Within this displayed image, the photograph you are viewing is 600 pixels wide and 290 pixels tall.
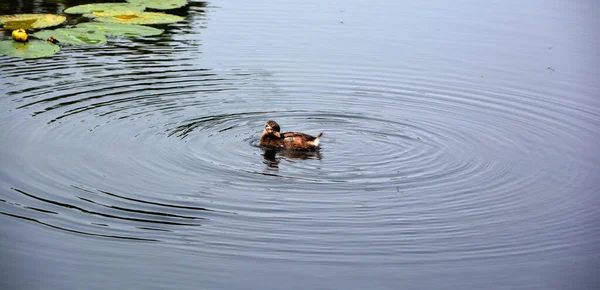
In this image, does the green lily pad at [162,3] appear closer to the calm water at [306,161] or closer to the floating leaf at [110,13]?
the floating leaf at [110,13]

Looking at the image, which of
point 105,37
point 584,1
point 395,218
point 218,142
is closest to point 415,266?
point 395,218

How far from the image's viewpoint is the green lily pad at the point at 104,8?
Answer: 19078 mm

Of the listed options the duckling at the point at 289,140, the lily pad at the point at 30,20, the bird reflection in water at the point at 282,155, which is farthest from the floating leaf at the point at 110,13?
the bird reflection in water at the point at 282,155

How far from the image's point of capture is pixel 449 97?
47.6 ft

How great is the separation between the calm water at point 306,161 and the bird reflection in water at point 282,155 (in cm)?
10

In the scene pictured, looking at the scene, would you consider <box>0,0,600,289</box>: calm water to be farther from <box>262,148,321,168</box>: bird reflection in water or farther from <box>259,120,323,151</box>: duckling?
<box>259,120,323,151</box>: duckling

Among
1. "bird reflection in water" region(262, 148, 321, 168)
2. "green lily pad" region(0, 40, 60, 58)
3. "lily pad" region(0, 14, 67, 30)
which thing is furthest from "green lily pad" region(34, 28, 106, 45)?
→ "bird reflection in water" region(262, 148, 321, 168)

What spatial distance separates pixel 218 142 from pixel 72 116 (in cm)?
238

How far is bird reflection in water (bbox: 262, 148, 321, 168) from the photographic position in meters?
11.5

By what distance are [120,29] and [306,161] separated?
771 cm

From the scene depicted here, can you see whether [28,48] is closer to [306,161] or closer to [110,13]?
[110,13]

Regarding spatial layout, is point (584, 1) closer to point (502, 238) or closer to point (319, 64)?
point (319, 64)

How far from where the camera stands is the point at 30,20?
17984 mm

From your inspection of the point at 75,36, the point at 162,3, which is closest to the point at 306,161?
the point at 75,36
